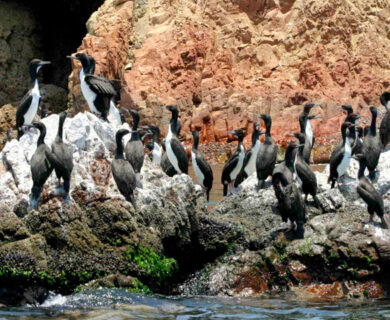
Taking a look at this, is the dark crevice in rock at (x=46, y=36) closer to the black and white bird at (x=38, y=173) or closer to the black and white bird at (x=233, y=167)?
the black and white bird at (x=233, y=167)

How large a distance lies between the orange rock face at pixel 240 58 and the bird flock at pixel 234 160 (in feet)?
39.8

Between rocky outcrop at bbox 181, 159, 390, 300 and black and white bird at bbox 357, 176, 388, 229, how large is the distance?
18 centimetres

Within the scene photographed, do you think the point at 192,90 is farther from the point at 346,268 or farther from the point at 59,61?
the point at 346,268

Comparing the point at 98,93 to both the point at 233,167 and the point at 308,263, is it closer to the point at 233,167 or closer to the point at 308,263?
the point at 233,167

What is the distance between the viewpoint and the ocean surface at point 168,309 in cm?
1079

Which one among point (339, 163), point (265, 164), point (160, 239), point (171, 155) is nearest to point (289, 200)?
point (339, 163)

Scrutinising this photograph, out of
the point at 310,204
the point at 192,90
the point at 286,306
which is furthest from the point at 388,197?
the point at 192,90

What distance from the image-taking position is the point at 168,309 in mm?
11250

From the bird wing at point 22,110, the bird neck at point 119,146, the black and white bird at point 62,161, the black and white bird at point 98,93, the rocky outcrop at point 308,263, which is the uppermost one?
the black and white bird at point 98,93

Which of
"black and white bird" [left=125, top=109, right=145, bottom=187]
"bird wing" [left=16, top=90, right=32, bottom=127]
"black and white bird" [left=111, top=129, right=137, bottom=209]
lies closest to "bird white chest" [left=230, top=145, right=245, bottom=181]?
"black and white bird" [left=125, top=109, right=145, bottom=187]

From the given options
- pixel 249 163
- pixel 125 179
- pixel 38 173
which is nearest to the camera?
pixel 38 173

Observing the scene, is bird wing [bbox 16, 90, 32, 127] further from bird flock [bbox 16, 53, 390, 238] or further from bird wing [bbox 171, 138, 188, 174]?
bird wing [bbox 171, 138, 188, 174]

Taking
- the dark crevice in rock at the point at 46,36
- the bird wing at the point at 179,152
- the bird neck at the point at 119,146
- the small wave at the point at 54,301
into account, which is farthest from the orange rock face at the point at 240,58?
the small wave at the point at 54,301

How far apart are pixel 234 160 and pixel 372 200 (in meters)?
5.32
